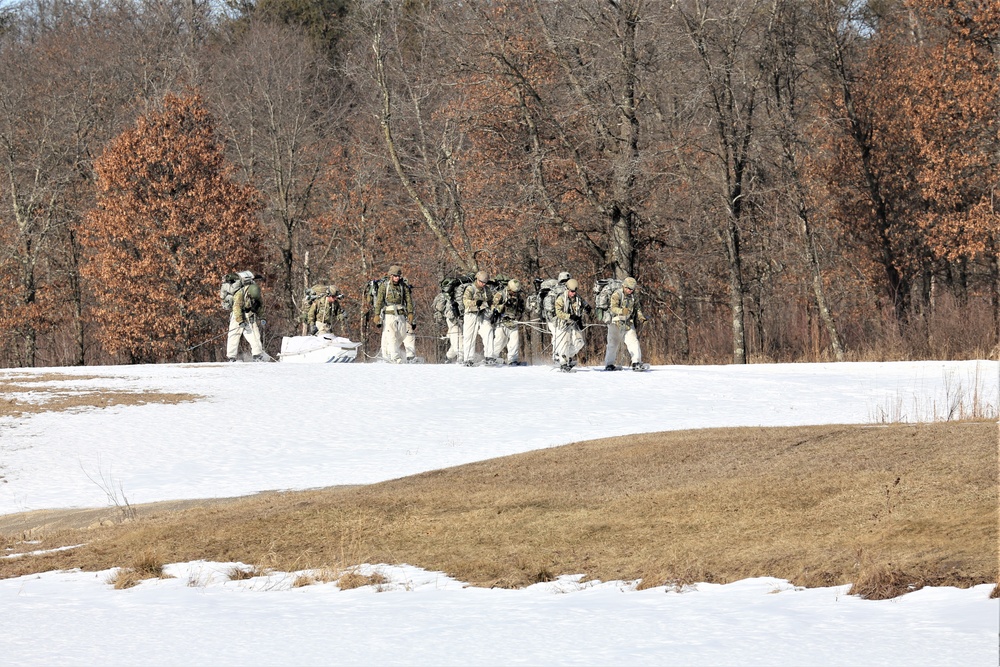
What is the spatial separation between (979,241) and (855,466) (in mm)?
25842

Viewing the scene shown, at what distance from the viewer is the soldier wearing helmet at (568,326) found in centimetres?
2808

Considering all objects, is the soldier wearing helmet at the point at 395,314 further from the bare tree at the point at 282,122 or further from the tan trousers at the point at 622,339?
the bare tree at the point at 282,122

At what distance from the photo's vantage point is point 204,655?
8.88 meters

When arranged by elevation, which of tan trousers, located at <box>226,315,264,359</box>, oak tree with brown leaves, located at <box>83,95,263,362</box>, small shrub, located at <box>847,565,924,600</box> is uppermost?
oak tree with brown leaves, located at <box>83,95,263,362</box>

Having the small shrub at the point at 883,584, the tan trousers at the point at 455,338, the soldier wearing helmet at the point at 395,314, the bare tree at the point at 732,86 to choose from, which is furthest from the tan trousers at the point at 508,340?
the small shrub at the point at 883,584

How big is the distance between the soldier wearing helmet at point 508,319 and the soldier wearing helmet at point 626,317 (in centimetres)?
241

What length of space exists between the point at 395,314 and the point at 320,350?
2.26 metres

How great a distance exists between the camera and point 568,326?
2850 cm

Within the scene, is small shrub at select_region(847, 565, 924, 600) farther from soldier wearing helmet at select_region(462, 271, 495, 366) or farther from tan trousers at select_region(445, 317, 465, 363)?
tan trousers at select_region(445, 317, 465, 363)

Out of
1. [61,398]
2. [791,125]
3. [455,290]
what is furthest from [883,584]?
[791,125]

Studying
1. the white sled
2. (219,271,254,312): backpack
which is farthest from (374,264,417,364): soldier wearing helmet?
(219,271,254,312): backpack

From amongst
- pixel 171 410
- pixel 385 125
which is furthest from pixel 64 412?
pixel 385 125

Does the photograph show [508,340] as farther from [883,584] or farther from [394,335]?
[883,584]

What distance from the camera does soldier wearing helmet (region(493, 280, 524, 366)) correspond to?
30219mm
